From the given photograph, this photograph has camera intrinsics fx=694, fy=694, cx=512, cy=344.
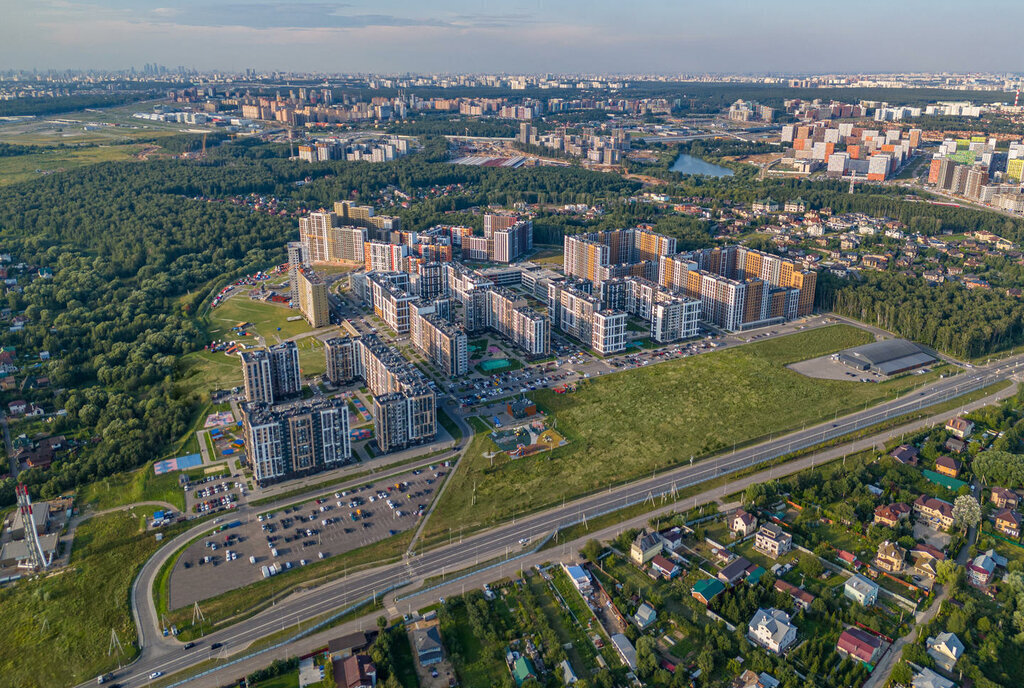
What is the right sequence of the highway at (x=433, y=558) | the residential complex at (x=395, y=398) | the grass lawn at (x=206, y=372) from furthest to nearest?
the grass lawn at (x=206, y=372) → the residential complex at (x=395, y=398) → the highway at (x=433, y=558)

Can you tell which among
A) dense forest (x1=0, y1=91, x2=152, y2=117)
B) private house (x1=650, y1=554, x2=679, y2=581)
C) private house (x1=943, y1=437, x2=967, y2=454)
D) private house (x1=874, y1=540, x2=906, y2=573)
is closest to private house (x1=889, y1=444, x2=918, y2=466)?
private house (x1=943, y1=437, x2=967, y2=454)

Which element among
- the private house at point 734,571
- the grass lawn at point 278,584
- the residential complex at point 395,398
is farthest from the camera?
the residential complex at point 395,398

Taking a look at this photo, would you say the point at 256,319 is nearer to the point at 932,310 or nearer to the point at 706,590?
the point at 706,590

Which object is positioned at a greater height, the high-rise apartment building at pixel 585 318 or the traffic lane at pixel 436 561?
the high-rise apartment building at pixel 585 318

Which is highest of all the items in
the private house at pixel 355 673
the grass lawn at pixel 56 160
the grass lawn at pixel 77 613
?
the grass lawn at pixel 56 160

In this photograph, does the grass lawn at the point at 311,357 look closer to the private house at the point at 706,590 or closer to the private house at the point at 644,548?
the private house at the point at 644,548

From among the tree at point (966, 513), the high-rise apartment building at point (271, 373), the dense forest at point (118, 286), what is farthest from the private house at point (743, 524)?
the dense forest at point (118, 286)

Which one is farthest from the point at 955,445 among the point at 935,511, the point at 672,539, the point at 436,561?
the point at 436,561
